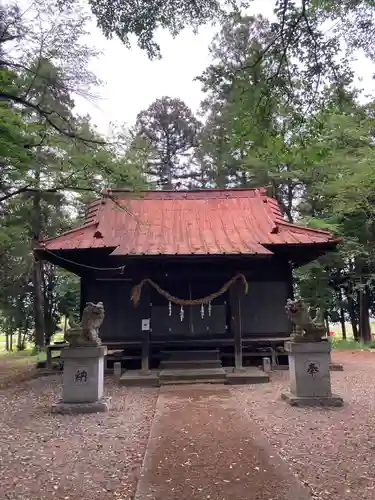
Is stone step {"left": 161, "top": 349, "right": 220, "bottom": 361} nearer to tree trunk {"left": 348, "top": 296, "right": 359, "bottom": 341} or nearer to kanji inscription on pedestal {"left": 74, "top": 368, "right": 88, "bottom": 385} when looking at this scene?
kanji inscription on pedestal {"left": 74, "top": 368, "right": 88, "bottom": 385}

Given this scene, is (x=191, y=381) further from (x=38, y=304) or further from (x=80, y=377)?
(x=38, y=304)

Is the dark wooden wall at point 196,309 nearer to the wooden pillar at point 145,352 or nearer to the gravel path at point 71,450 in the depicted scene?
the wooden pillar at point 145,352

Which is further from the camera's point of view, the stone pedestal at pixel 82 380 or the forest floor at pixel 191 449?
the stone pedestal at pixel 82 380

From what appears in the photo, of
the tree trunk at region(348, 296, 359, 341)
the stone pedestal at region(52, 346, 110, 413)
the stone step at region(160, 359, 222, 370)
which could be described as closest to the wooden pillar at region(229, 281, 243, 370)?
the stone step at region(160, 359, 222, 370)

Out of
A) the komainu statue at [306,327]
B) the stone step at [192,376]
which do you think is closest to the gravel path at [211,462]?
the komainu statue at [306,327]

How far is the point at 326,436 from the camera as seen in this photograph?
564 cm

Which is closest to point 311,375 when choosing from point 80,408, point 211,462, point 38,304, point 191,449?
point 191,449

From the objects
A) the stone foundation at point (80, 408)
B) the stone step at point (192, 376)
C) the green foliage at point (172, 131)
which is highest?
the green foliage at point (172, 131)

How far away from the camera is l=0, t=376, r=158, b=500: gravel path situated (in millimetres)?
4027

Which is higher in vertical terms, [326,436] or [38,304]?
[38,304]

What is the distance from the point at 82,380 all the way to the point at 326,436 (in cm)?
427

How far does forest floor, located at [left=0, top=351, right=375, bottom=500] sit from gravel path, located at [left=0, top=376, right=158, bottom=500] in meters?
0.01

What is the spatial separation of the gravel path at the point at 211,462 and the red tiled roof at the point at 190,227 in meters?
4.73

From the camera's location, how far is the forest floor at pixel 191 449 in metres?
3.97
